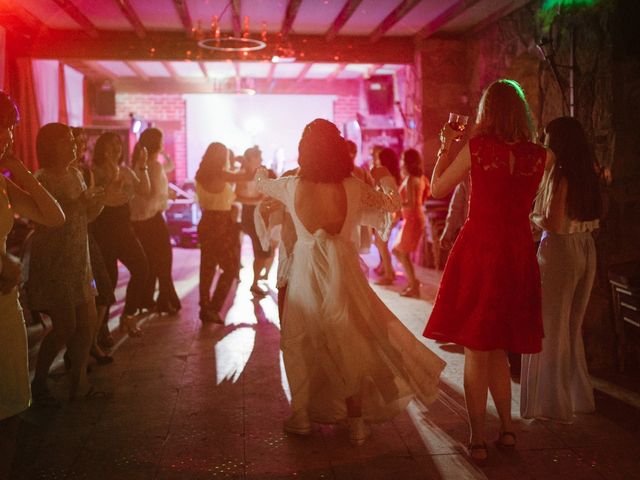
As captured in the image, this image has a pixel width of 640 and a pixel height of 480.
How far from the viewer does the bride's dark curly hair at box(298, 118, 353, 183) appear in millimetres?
3123

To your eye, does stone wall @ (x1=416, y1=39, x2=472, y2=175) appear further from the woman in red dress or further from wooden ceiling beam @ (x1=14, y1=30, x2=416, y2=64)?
A: the woman in red dress

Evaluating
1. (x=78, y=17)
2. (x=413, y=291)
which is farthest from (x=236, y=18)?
(x=413, y=291)

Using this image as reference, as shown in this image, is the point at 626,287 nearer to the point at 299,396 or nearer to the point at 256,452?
the point at 299,396

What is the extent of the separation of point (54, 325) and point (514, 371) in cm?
276

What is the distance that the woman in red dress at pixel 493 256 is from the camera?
9.06ft

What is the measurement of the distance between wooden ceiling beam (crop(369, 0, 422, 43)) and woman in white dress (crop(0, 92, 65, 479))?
5.58 meters

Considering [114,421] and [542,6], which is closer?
[114,421]

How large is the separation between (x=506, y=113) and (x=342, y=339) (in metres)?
1.26

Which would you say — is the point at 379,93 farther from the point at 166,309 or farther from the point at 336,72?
the point at 166,309

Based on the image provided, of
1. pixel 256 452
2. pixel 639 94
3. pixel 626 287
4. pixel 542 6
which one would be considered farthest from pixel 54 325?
pixel 542 6

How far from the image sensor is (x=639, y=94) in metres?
4.48

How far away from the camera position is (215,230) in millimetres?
5965

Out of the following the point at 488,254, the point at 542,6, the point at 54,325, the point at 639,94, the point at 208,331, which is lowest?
the point at 208,331

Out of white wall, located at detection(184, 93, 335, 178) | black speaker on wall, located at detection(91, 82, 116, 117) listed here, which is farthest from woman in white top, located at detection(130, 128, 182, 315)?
white wall, located at detection(184, 93, 335, 178)
